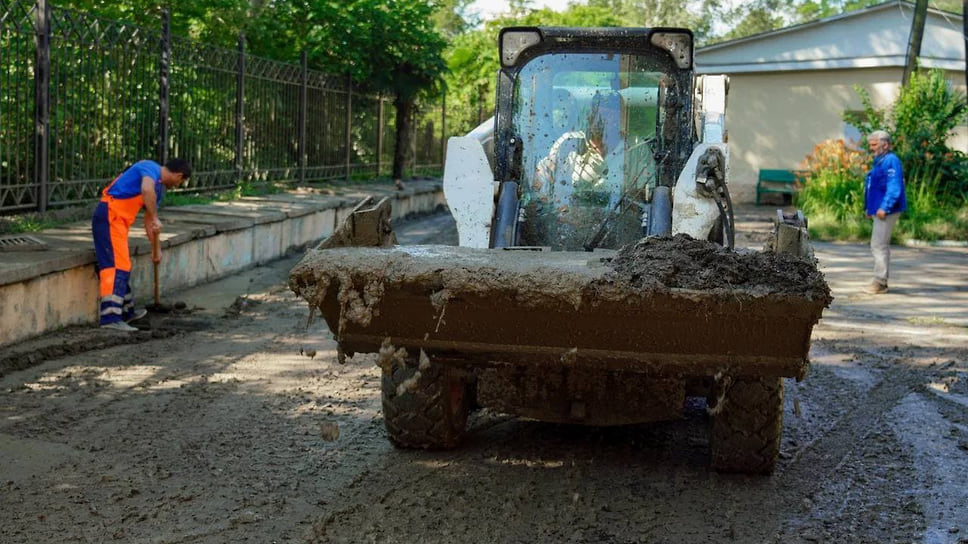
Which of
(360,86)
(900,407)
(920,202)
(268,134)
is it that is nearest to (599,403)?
(900,407)

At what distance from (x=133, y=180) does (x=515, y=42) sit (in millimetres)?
3845

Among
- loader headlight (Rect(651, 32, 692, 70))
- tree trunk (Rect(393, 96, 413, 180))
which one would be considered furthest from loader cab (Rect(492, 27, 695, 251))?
tree trunk (Rect(393, 96, 413, 180))

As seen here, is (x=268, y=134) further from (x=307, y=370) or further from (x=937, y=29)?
(x=937, y=29)

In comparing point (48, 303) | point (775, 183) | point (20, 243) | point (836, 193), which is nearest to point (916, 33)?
point (836, 193)

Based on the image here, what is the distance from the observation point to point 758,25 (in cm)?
5616

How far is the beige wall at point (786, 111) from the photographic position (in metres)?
23.5

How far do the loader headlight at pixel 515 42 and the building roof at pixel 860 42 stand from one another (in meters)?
18.7

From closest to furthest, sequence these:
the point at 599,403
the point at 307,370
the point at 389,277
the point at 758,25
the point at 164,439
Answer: the point at 389,277 < the point at 599,403 < the point at 164,439 < the point at 307,370 < the point at 758,25

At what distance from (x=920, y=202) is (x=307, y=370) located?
13338mm

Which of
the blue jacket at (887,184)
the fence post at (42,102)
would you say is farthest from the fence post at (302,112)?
the blue jacket at (887,184)

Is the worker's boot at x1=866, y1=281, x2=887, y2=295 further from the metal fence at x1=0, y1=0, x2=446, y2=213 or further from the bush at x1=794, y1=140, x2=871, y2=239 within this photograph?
the metal fence at x1=0, y1=0, x2=446, y2=213

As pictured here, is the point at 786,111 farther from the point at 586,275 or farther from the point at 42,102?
the point at 586,275

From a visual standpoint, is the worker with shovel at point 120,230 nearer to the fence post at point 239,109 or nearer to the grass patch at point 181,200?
the grass patch at point 181,200

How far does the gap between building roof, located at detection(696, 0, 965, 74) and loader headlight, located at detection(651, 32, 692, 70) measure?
60.5 feet
